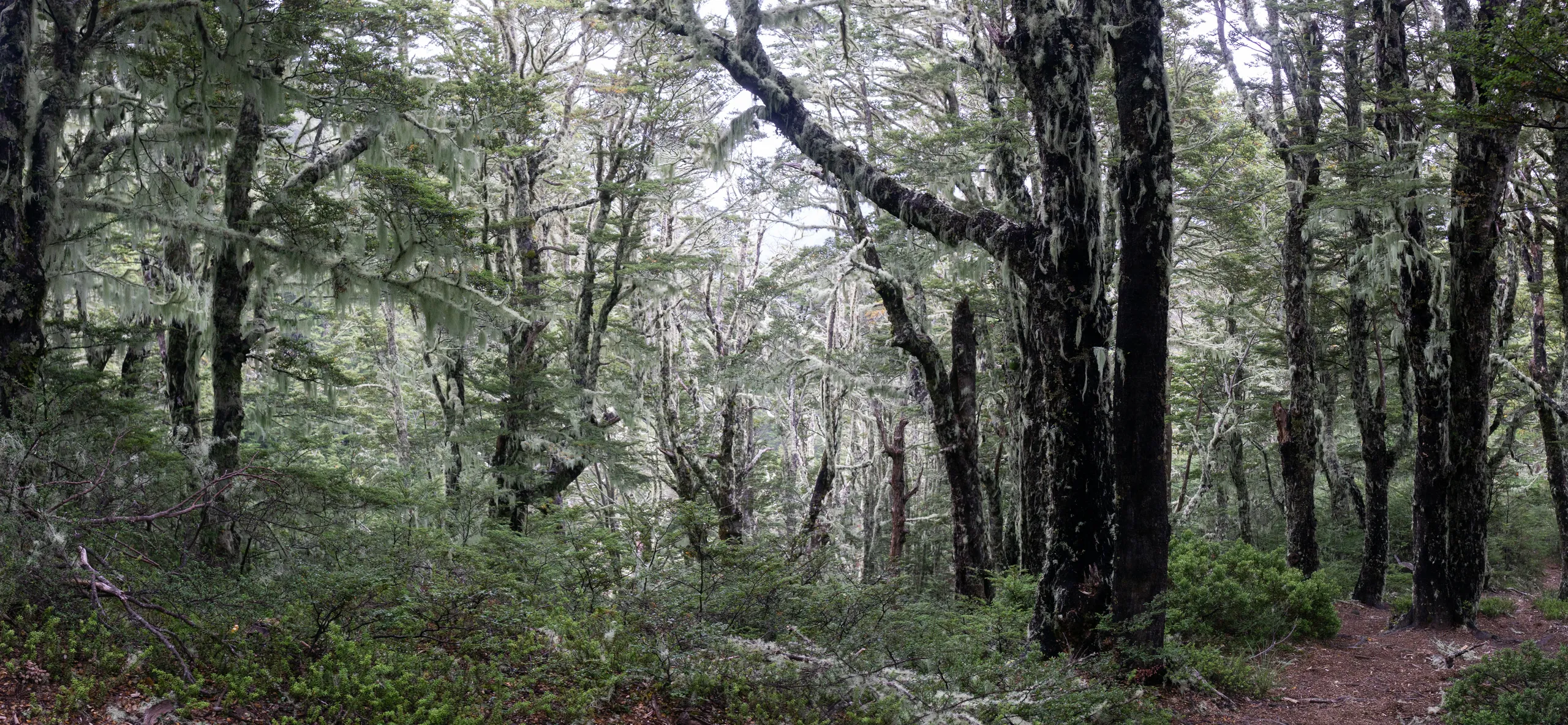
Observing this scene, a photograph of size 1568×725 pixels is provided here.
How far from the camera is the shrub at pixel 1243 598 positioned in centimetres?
981

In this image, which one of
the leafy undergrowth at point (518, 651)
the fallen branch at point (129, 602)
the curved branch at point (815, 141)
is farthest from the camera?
the curved branch at point (815, 141)

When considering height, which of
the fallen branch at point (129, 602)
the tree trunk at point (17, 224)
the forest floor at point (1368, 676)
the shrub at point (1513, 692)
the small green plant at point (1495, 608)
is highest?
the tree trunk at point (17, 224)

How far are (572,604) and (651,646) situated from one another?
1347 mm

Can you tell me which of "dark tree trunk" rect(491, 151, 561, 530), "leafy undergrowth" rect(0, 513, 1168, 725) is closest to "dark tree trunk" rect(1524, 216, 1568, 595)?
"leafy undergrowth" rect(0, 513, 1168, 725)

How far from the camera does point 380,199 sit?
10992 mm

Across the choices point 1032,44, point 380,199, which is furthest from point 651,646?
point 380,199

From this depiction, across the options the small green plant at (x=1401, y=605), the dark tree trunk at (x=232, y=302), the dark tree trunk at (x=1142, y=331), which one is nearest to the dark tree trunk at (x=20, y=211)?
the dark tree trunk at (x=232, y=302)

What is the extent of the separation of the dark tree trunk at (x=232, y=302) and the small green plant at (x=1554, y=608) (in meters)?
17.4

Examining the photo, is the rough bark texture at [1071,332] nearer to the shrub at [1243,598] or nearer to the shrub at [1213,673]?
the shrub at [1213,673]

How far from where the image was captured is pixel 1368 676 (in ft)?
28.9

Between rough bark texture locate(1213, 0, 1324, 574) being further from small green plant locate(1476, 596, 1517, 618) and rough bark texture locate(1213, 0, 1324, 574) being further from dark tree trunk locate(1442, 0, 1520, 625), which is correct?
dark tree trunk locate(1442, 0, 1520, 625)

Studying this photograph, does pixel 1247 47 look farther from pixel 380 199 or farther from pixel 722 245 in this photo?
pixel 380 199

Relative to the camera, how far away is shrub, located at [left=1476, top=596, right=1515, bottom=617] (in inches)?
506

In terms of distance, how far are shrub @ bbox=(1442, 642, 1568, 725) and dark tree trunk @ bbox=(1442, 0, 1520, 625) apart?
3.83 metres
